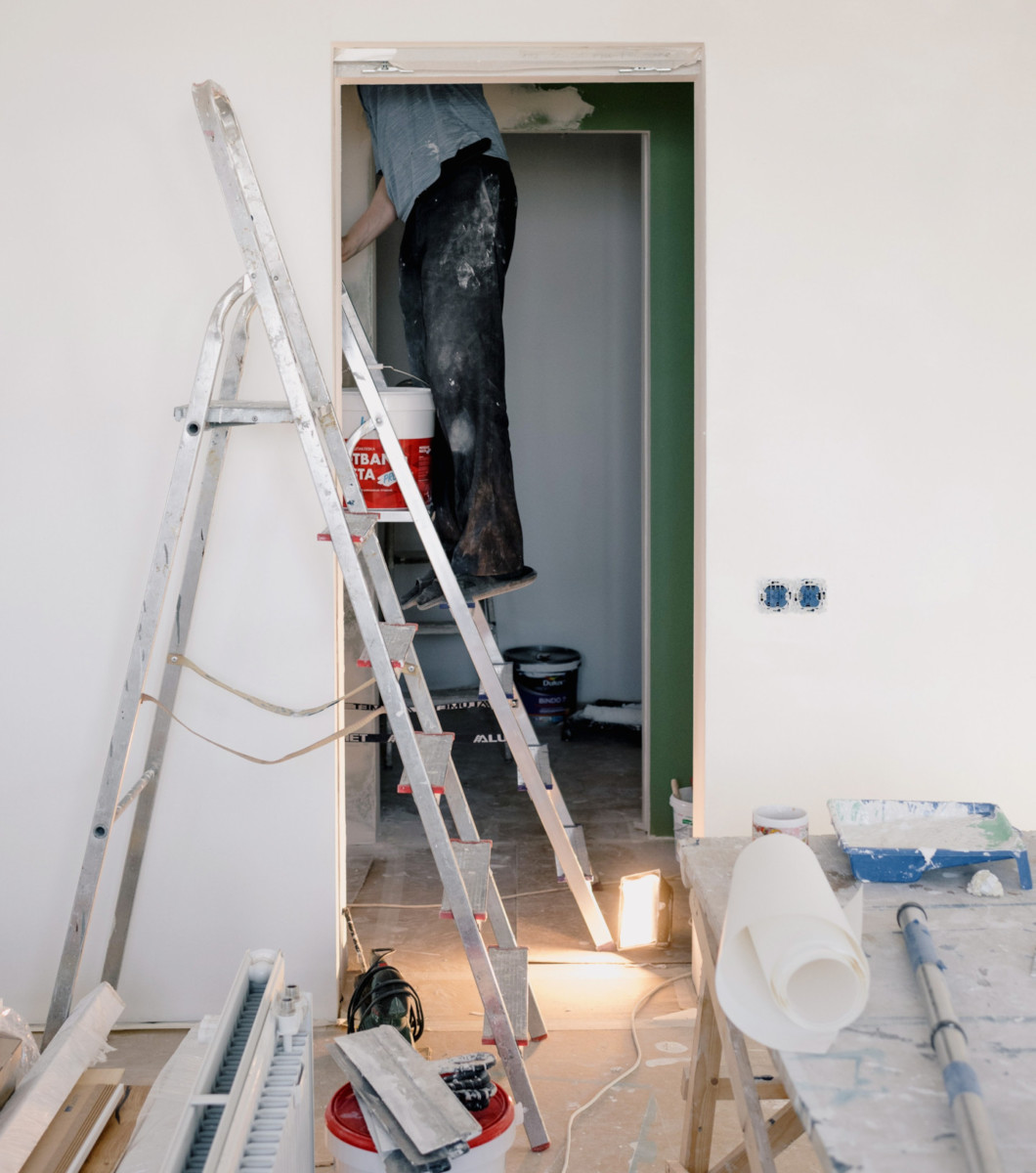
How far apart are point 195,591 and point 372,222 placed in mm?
1244

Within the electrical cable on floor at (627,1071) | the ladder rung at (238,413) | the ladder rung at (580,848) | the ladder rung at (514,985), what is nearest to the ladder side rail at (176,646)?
→ the ladder rung at (238,413)

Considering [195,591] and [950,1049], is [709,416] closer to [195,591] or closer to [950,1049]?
[195,591]

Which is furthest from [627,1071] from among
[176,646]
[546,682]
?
[546,682]

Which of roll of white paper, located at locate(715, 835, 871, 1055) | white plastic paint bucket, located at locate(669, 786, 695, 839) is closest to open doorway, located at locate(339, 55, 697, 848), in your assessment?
white plastic paint bucket, located at locate(669, 786, 695, 839)

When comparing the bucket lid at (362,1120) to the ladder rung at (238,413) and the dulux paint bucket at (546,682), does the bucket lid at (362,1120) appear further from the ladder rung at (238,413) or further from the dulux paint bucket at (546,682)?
the dulux paint bucket at (546,682)

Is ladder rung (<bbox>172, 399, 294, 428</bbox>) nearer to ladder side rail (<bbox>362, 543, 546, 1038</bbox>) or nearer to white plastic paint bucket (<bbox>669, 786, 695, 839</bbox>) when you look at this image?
ladder side rail (<bbox>362, 543, 546, 1038</bbox>)

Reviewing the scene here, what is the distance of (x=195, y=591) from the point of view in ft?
8.29

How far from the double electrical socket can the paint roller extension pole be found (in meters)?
1.16

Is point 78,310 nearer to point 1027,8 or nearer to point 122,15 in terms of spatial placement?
point 122,15

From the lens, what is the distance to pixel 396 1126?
1.64 m

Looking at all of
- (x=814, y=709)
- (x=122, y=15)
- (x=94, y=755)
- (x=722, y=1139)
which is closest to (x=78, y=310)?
(x=122, y=15)

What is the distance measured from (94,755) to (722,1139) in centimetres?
172

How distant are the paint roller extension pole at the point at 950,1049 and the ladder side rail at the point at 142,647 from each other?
60.9 inches

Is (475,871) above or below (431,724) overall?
below
